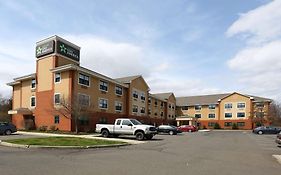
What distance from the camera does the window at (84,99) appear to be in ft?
131

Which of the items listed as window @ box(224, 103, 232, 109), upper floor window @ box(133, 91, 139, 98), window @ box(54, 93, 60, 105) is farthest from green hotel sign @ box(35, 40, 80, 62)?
window @ box(224, 103, 232, 109)

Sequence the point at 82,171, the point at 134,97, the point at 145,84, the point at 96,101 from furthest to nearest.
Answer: the point at 145,84 < the point at 134,97 < the point at 96,101 < the point at 82,171

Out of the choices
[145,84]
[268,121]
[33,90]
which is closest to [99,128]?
[33,90]

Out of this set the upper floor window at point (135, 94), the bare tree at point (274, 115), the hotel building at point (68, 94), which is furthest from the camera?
the bare tree at point (274, 115)

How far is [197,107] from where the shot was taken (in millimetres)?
92062

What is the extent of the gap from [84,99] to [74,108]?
3339 millimetres

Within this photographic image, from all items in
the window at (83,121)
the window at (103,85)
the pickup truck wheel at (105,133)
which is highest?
the window at (103,85)

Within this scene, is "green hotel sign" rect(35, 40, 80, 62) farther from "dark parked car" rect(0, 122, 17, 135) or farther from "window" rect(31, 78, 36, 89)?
"dark parked car" rect(0, 122, 17, 135)

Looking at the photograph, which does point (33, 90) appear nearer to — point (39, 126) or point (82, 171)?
point (39, 126)

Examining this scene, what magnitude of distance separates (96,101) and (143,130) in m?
18.5

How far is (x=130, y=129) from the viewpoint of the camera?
28.8 metres

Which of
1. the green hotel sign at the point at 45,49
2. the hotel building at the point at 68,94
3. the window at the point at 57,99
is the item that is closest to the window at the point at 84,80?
the hotel building at the point at 68,94

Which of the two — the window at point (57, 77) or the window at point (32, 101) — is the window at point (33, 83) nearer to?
the window at point (32, 101)

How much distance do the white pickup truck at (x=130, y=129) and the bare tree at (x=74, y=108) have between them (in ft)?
26.9
